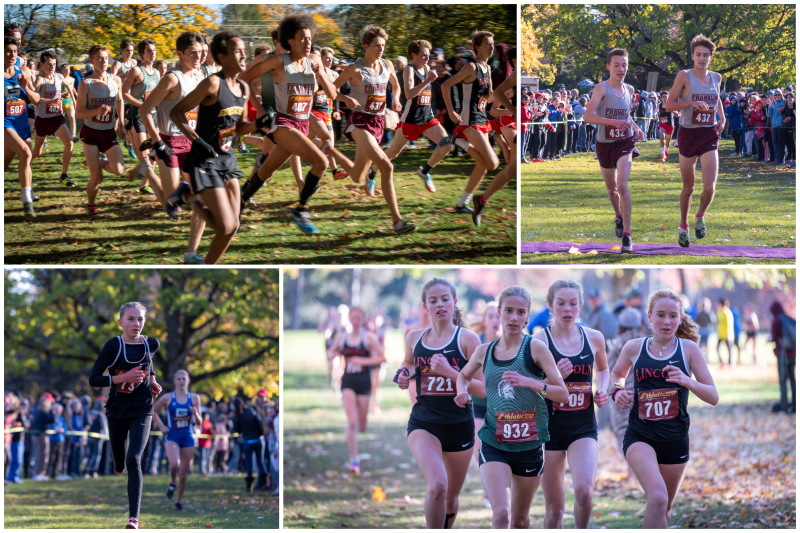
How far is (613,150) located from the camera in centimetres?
829

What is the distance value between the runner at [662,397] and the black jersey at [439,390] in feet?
3.62

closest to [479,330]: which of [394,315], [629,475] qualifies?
[629,475]

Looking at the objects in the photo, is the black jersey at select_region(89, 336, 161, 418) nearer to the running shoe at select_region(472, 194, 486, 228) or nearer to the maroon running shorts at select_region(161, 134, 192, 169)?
the maroon running shorts at select_region(161, 134, 192, 169)

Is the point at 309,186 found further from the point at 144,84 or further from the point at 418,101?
the point at 144,84

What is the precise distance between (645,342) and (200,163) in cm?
385

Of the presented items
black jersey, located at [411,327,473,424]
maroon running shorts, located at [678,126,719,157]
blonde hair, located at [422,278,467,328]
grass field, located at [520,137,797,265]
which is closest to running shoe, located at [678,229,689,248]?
grass field, located at [520,137,797,265]

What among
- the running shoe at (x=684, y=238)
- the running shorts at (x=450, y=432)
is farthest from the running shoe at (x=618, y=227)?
the running shorts at (x=450, y=432)

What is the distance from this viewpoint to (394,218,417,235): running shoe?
8.09 metres

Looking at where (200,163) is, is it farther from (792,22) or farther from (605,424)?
(605,424)

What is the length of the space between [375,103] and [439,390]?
3666 mm

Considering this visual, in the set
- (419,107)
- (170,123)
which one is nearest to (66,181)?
(170,123)

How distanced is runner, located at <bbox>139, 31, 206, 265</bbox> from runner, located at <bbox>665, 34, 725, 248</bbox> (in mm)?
4842

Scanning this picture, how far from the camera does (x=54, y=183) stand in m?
9.13

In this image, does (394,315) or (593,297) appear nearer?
(593,297)
